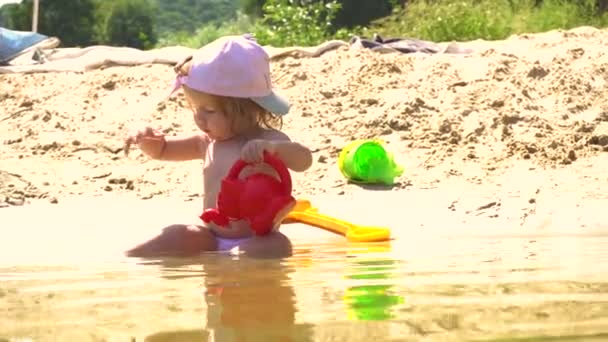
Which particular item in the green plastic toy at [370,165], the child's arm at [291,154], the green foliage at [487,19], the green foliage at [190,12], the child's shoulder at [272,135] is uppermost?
the green foliage at [487,19]

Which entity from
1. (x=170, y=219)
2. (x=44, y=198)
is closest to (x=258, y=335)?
(x=170, y=219)

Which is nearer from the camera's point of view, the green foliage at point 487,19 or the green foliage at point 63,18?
the green foliage at point 487,19

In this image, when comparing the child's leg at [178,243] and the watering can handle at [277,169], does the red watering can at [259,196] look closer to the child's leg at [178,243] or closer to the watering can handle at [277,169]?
the watering can handle at [277,169]

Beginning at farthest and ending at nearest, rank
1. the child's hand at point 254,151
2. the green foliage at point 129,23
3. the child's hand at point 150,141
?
the green foliage at point 129,23
the child's hand at point 150,141
the child's hand at point 254,151

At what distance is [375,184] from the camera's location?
6.21 metres

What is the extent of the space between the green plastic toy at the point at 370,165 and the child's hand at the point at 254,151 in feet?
7.87

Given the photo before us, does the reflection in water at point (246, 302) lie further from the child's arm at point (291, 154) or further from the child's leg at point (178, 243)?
the child's arm at point (291, 154)

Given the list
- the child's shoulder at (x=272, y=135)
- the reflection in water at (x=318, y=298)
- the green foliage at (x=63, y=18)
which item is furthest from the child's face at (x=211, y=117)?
the green foliage at (x=63, y=18)

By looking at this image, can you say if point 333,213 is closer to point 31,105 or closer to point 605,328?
point 31,105

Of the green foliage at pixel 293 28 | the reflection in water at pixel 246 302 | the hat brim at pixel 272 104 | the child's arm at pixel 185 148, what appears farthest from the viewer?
the green foliage at pixel 293 28

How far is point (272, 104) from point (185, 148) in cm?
44

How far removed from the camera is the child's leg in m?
3.81

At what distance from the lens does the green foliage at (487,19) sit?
1157 cm

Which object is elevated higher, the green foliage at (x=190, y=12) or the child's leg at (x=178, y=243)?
the child's leg at (x=178, y=243)
